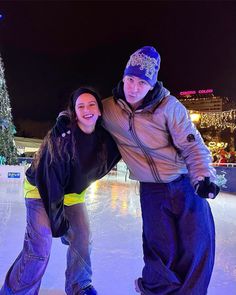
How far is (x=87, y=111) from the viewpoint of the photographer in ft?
5.07

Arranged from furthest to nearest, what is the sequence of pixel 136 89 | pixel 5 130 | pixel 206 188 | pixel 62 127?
pixel 5 130, pixel 62 127, pixel 136 89, pixel 206 188

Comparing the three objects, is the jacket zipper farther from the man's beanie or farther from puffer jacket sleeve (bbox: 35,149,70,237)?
puffer jacket sleeve (bbox: 35,149,70,237)

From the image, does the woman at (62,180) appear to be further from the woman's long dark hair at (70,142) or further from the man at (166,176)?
the man at (166,176)

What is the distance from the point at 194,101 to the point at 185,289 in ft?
164

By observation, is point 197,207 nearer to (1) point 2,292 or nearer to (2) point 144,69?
(2) point 144,69

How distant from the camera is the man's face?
4.78ft

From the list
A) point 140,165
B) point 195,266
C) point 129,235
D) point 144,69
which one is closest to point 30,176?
point 140,165

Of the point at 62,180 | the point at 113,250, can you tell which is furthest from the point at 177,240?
the point at 113,250

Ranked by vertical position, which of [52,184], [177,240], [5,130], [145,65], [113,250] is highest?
[145,65]

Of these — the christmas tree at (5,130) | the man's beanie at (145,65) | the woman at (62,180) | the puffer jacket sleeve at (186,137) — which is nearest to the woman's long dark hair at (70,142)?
the woman at (62,180)

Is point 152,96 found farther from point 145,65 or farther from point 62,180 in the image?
point 62,180

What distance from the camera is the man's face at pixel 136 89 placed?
1.46 m

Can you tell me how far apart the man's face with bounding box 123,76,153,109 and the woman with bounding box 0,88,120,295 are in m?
0.17

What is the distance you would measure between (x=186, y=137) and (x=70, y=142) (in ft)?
1.61
